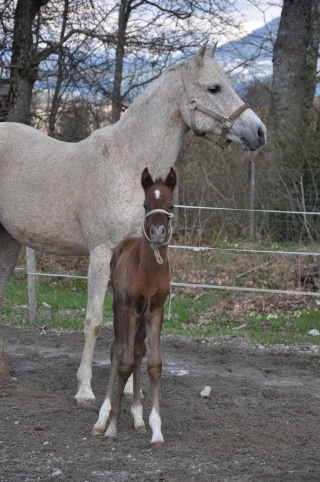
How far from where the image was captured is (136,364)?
4.91 m

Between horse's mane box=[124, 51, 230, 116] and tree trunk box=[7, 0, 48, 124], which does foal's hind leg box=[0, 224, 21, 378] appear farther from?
tree trunk box=[7, 0, 48, 124]

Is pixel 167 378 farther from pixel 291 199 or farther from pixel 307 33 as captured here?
pixel 307 33

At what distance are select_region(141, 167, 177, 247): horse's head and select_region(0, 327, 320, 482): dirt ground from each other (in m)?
1.32

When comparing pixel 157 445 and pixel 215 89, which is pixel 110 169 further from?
pixel 157 445

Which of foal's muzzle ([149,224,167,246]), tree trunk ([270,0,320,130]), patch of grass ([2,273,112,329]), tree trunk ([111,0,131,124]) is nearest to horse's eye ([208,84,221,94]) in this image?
foal's muzzle ([149,224,167,246])

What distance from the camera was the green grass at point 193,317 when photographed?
29.2ft

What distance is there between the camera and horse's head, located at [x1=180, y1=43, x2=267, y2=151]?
18.0ft

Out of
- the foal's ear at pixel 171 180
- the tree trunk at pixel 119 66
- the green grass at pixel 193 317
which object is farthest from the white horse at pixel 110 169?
the tree trunk at pixel 119 66

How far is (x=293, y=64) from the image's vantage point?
16297mm

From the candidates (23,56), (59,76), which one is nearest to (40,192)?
(23,56)

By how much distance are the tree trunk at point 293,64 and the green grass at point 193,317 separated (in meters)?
6.35

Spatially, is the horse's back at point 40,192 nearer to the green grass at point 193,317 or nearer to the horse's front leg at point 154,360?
the horse's front leg at point 154,360

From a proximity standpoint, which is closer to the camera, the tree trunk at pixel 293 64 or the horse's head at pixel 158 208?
the horse's head at pixel 158 208

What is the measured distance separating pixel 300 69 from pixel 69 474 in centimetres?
1371
